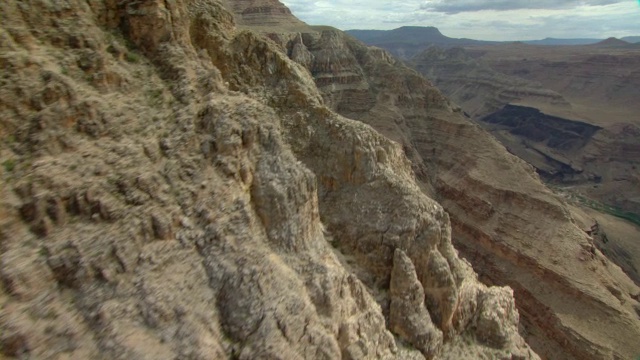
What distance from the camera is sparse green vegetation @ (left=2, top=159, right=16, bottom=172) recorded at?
1017 centimetres

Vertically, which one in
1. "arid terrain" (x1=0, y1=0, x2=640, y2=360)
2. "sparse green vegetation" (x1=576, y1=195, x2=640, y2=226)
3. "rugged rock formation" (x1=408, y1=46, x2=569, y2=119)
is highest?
"arid terrain" (x1=0, y1=0, x2=640, y2=360)

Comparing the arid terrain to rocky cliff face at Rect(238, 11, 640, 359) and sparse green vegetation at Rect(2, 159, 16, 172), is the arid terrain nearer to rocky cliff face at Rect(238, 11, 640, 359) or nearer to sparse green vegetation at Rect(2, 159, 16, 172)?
sparse green vegetation at Rect(2, 159, 16, 172)

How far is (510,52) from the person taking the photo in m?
198

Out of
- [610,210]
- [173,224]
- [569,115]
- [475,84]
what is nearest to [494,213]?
[610,210]

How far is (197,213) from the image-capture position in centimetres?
1235

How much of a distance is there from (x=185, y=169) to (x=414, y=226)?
9.62 meters

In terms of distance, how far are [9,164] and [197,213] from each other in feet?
14.2

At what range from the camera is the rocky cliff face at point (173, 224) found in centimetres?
993

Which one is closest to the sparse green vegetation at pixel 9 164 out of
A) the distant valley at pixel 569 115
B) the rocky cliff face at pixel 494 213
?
the rocky cliff face at pixel 494 213

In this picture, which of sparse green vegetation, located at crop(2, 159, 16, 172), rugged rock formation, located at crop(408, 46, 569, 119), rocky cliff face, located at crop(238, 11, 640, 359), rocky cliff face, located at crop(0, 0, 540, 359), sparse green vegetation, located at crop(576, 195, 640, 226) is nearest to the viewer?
rocky cliff face, located at crop(0, 0, 540, 359)

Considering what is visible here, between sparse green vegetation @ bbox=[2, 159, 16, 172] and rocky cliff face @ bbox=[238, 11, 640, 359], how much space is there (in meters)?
11.3

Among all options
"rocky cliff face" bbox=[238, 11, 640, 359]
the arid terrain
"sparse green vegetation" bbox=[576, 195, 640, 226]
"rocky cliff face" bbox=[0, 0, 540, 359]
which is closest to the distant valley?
"sparse green vegetation" bbox=[576, 195, 640, 226]

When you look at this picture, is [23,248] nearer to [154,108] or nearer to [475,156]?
[154,108]

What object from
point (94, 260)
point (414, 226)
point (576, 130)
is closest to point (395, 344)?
point (414, 226)
